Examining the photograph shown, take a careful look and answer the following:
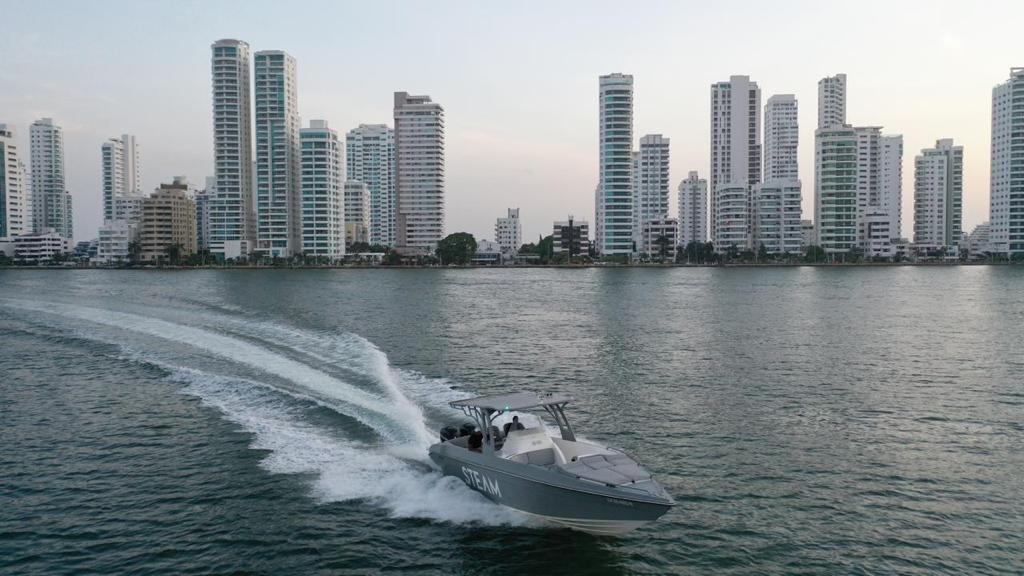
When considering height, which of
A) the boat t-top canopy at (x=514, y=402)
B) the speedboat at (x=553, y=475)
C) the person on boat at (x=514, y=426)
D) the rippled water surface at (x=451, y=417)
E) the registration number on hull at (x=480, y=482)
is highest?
the boat t-top canopy at (x=514, y=402)

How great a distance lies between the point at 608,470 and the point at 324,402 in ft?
49.8

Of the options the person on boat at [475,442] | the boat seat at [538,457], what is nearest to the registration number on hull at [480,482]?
the person on boat at [475,442]

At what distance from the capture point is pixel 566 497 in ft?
47.7

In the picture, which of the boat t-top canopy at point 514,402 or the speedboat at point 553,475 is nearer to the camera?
the speedboat at point 553,475

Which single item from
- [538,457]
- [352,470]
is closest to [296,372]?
[352,470]

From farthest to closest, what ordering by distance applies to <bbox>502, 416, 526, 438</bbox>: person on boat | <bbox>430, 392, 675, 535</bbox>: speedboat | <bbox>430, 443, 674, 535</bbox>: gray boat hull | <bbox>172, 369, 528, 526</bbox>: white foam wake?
<bbox>502, 416, 526, 438</bbox>: person on boat < <bbox>172, 369, 528, 526</bbox>: white foam wake < <bbox>430, 392, 675, 535</bbox>: speedboat < <bbox>430, 443, 674, 535</bbox>: gray boat hull

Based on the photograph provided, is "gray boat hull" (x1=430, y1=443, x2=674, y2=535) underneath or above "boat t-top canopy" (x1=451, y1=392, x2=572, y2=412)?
underneath

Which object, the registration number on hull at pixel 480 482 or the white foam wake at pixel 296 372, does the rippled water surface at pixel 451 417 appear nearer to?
the white foam wake at pixel 296 372

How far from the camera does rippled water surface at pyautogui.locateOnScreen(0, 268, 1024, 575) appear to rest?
14.9 m

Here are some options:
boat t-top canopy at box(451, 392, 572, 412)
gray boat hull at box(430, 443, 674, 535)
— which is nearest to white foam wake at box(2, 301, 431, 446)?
boat t-top canopy at box(451, 392, 572, 412)

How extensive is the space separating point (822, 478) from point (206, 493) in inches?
671

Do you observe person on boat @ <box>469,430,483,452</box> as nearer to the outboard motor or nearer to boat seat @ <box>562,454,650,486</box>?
the outboard motor

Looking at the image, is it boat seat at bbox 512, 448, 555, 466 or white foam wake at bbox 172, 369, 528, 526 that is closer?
boat seat at bbox 512, 448, 555, 466

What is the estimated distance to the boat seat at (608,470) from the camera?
1431 centimetres
